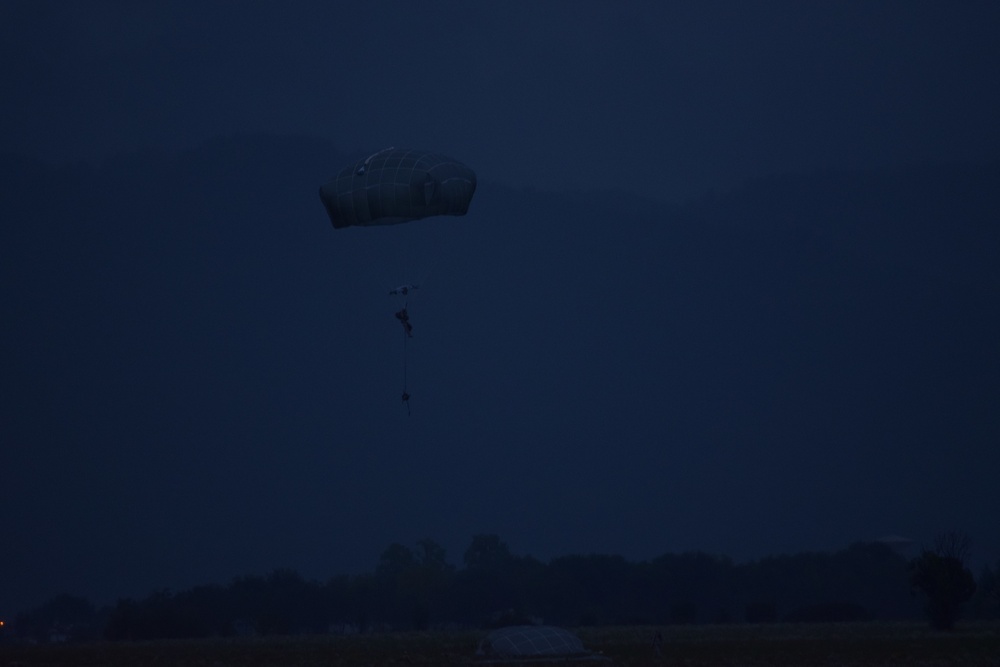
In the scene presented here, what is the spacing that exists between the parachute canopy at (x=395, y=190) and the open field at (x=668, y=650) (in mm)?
14992

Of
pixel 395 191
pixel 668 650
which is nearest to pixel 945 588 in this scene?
pixel 668 650

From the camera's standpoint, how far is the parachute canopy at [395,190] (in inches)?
1645

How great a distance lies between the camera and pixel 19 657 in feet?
162

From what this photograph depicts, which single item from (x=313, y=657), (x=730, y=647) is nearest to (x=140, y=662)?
(x=313, y=657)

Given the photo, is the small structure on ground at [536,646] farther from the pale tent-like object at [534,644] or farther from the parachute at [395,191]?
the parachute at [395,191]

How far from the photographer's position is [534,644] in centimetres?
4088

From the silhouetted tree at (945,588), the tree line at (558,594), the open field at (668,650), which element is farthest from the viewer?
the tree line at (558,594)

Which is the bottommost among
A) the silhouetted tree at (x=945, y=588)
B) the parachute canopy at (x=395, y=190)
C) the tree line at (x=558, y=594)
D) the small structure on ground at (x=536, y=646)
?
the small structure on ground at (x=536, y=646)

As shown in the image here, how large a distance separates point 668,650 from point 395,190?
1967 centimetres

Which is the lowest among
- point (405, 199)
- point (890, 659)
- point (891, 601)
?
point (890, 659)

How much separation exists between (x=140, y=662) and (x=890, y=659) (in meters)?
26.0

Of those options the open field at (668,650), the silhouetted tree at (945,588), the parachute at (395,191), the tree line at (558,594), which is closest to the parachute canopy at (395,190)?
the parachute at (395,191)

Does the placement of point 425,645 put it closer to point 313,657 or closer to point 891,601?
point 313,657

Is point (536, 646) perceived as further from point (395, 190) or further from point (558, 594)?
point (558, 594)
